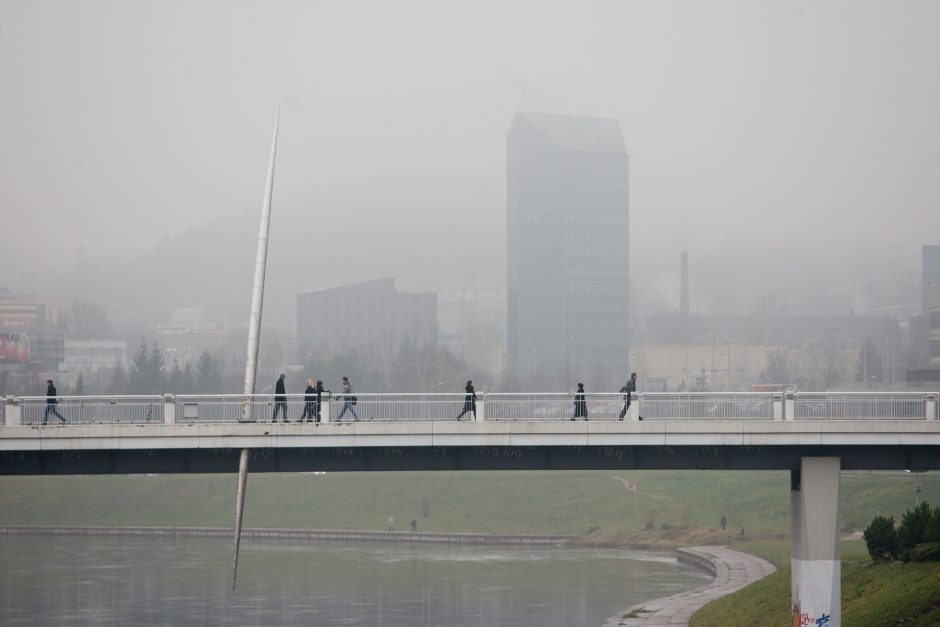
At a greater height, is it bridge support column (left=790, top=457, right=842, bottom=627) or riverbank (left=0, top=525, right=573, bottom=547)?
bridge support column (left=790, top=457, right=842, bottom=627)

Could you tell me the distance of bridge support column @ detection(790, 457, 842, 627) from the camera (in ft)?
150

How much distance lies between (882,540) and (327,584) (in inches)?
1705

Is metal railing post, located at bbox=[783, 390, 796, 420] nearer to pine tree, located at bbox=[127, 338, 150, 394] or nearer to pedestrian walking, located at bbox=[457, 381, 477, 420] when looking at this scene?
pedestrian walking, located at bbox=[457, 381, 477, 420]

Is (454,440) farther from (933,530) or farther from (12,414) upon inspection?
(933,530)

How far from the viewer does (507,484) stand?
129 meters

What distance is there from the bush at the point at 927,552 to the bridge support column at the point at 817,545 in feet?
16.0

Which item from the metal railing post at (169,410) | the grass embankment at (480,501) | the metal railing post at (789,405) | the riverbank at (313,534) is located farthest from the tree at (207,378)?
the metal railing post at (789,405)

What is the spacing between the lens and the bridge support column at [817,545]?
4578 cm

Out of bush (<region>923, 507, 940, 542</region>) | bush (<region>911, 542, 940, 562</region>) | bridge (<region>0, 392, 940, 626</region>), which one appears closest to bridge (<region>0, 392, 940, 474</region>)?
bridge (<region>0, 392, 940, 626</region>)

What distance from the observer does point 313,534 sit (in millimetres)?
121188

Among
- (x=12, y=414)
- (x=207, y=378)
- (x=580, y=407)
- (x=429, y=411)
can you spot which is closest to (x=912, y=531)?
(x=580, y=407)

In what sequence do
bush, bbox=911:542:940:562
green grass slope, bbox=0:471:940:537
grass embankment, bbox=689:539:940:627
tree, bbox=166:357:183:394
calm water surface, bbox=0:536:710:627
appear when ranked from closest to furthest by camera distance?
grass embankment, bbox=689:539:940:627 < bush, bbox=911:542:940:562 < calm water surface, bbox=0:536:710:627 < green grass slope, bbox=0:471:940:537 < tree, bbox=166:357:183:394

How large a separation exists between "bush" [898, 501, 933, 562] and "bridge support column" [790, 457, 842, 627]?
6396mm

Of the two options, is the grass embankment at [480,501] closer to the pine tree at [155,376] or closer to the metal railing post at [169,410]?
the pine tree at [155,376]
